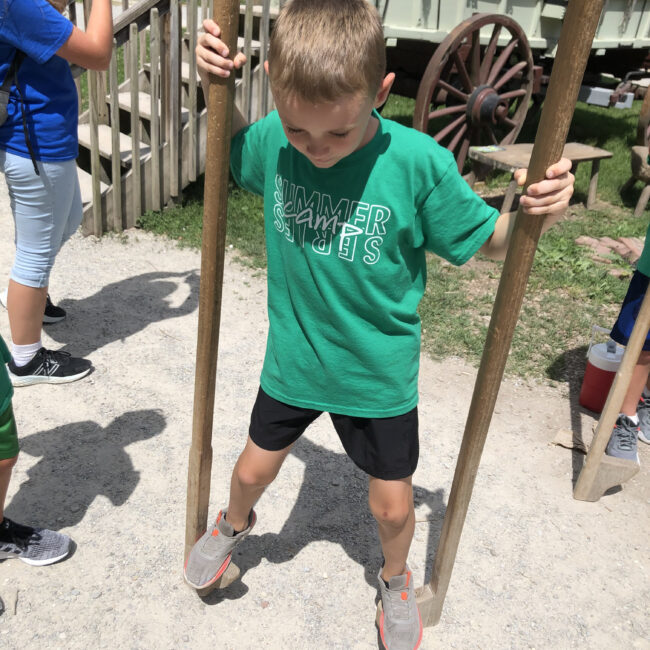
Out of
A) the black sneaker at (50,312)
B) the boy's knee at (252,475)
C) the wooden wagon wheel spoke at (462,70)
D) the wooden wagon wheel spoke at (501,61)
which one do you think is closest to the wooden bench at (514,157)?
the wooden wagon wheel spoke at (462,70)

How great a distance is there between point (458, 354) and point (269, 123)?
225cm

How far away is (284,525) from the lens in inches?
100

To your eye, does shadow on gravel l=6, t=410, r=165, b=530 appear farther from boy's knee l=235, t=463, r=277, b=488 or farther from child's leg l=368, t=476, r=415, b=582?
child's leg l=368, t=476, r=415, b=582

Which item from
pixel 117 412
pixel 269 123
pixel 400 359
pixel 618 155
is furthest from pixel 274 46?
pixel 618 155

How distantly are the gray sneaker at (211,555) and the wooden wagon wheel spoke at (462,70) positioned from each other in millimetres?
4879

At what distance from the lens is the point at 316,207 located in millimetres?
1688

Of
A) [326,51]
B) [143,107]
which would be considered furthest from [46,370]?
[143,107]

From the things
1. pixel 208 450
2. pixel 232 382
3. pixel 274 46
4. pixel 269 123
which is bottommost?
pixel 232 382

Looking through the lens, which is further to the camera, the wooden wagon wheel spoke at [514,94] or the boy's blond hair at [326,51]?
the wooden wagon wheel spoke at [514,94]

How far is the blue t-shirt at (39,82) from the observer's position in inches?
101

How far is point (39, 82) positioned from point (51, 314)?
132 cm

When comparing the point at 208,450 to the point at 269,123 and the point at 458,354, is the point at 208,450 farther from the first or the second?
the point at 458,354

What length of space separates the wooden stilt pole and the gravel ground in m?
0.07

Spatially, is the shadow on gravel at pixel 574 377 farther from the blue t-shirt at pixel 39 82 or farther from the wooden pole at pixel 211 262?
the blue t-shirt at pixel 39 82
